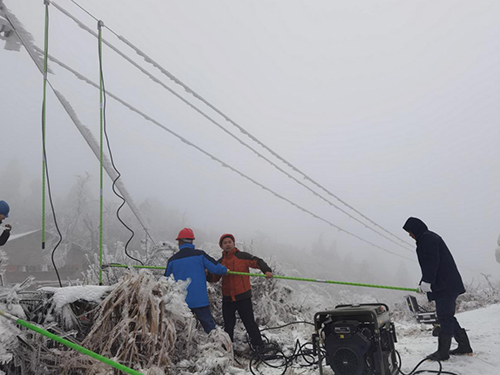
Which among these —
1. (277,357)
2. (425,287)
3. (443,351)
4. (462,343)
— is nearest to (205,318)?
(277,357)

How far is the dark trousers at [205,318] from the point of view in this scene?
4.75m

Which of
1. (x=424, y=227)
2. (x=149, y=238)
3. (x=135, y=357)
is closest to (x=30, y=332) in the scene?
(x=135, y=357)

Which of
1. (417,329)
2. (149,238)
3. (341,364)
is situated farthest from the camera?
(149,238)

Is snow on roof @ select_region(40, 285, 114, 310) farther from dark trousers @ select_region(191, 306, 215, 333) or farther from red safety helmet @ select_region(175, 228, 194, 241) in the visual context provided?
red safety helmet @ select_region(175, 228, 194, 241)

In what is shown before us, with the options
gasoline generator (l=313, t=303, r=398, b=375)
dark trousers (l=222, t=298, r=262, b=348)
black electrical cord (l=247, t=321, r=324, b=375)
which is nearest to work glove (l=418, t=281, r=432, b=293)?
gasoline generator (l=313, t=303, r=398, b=375)

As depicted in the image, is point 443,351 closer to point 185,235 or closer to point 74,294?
point 185,235

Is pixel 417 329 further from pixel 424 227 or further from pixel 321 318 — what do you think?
pixel 321 318

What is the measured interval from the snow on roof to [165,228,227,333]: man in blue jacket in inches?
49.8

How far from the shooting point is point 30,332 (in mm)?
3039

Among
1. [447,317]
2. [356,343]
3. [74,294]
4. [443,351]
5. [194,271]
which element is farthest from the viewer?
[194,271]

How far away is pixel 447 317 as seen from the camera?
424 cm

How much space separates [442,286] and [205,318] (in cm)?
307

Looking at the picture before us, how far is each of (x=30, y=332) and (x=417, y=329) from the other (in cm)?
677

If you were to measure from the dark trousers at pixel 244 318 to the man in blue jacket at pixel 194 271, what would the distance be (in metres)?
0.65
